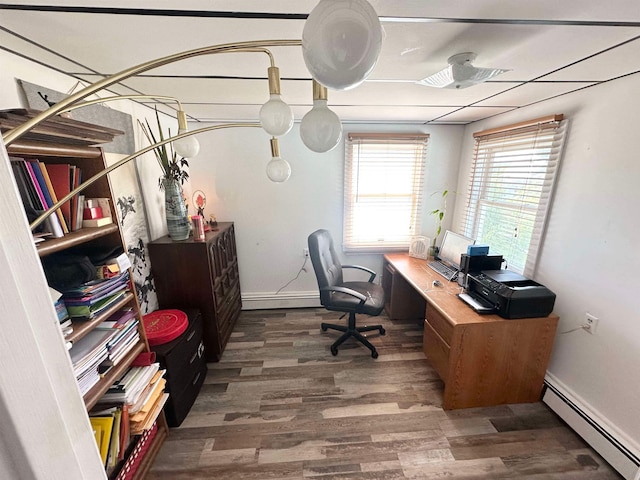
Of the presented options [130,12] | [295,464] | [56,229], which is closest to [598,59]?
[130,12]

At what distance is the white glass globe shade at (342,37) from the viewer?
393 mm

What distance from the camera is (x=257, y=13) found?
0.81 m

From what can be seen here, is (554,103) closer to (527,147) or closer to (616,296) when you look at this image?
(527,147)

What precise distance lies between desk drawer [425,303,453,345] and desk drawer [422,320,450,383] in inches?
1.4

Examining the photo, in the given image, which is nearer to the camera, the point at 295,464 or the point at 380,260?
the point at 295,464

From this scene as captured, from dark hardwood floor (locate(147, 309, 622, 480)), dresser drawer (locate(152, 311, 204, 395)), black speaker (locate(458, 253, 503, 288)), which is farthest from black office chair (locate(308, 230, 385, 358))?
dresser drawer (locate(152, 311, 204, 395))

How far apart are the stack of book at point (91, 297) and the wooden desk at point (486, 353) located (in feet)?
6.35

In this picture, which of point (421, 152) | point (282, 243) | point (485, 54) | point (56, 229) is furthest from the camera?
point (282, 243)

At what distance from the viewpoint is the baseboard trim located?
306cm

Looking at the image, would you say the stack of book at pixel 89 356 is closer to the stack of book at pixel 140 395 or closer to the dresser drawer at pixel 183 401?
the stack of book at pixel 140 395

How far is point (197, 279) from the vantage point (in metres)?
2.05

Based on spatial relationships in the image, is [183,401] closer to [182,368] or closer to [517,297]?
[182,368]

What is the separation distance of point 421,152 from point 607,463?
2.66 m

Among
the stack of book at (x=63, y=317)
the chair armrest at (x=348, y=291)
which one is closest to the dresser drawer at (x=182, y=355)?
the stack of book at (x=63, y=317)
